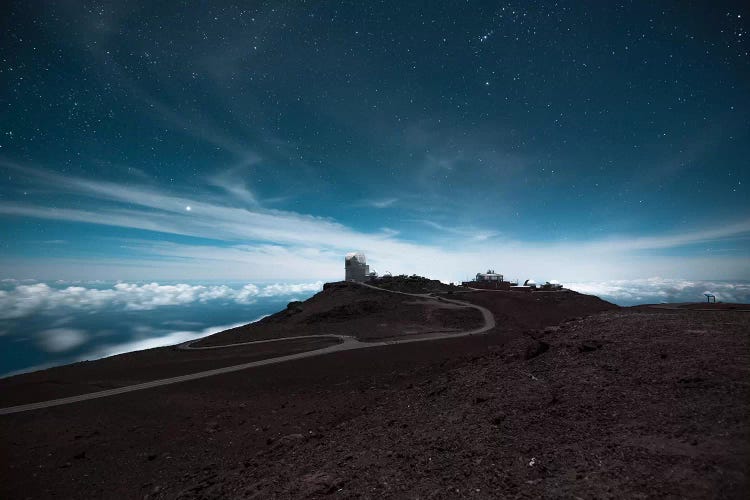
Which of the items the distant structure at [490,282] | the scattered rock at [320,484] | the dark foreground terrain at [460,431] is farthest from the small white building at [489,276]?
the scattered rock at [320,484]

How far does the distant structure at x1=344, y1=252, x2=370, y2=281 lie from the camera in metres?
81.6

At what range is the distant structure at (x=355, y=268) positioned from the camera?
81.6 m

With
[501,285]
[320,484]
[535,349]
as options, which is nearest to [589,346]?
[535,349]

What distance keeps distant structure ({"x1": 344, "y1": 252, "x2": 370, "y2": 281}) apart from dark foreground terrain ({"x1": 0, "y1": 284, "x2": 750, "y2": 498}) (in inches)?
2502

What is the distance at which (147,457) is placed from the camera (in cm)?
1102

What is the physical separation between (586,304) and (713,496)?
165 feet

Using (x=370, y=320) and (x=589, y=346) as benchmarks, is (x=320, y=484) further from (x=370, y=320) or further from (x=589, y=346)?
(x=370, y=320)

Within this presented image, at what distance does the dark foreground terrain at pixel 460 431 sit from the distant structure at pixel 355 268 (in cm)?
6355

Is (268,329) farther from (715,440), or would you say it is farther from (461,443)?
(715,440)

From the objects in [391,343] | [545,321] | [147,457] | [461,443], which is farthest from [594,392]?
[545,321]

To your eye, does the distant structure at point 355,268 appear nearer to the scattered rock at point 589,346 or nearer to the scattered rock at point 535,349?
the scattered rock at point 535,349

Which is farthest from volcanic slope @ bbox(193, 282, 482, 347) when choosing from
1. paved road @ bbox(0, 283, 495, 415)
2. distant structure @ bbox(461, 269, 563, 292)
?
distant structure @ bbox(461, 269, 563, 292)

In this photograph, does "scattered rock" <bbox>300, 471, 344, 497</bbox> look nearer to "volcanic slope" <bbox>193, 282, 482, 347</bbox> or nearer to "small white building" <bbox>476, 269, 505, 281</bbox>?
"volcanic slope" <bbox>193, 282, 482, 347</bbox>

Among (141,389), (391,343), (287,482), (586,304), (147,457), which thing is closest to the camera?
(287,482)
